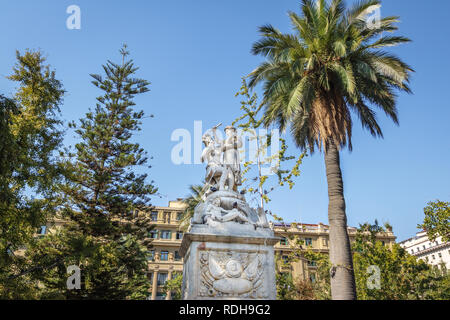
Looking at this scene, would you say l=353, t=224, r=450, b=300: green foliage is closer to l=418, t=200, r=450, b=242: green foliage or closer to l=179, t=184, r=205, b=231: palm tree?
l=418, t=200, r=450, b=242: green foliage

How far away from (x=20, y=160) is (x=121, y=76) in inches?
583

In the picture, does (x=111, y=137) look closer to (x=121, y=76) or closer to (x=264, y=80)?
(x=121, y=76)

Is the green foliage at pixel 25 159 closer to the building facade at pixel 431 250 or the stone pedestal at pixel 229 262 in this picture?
the stone pedestal at pixel 229 262

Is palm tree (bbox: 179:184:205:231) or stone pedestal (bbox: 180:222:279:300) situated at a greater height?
palm tree (bbox: 179:184:205:231)

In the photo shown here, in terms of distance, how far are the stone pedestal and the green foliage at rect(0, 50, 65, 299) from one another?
5.34 meters

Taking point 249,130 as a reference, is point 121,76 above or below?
above

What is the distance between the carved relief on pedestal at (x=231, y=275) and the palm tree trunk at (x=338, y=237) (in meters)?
3.88

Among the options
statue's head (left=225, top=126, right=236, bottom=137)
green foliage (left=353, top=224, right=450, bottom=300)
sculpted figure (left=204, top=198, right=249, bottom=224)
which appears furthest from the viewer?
green foliage (left=353, top=224, right=450, bottom=300)

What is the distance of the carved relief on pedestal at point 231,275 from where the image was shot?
6371 mm

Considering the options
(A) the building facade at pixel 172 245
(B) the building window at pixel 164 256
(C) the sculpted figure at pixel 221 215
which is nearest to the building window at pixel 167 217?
(A) the building facade at pixel 172 245

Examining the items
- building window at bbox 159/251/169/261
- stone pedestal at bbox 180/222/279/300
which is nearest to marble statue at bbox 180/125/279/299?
stone pedestal at bbox 180/222/279/300

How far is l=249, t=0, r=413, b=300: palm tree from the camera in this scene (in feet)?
37.1
